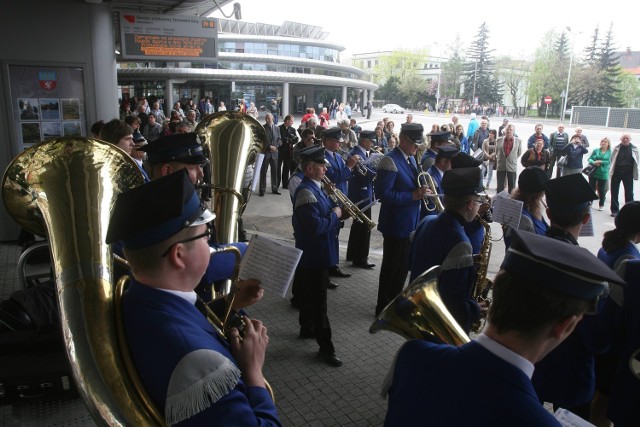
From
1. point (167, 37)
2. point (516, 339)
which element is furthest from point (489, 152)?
point (516, 339)

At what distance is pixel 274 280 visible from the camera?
222 cm

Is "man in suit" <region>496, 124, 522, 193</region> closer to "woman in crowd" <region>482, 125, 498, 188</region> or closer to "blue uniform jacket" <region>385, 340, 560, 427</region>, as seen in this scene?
"woman in crowd" <region>482, 125, 498, 188</region>

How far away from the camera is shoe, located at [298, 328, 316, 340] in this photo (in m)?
4.99

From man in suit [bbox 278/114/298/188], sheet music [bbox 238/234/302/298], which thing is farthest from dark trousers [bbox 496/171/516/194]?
sheet music [bbox 238/234/302/298]

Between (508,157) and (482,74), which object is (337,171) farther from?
(482,74)

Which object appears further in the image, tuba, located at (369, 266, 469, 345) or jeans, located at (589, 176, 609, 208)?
jeans, located at (589, 176, 609, 208)

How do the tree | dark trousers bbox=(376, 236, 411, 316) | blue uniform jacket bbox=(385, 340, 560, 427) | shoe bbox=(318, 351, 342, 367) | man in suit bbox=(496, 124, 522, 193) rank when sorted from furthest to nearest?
1. the tree
2. man in suit bbox=(496, 124, 522, 193)
3. dark trousers bbox=(376, 236, 411, 316)
4. shoe bbox=(318, 351, 342, 367)
5. blue uniform jacket bbox=(385, 340, 560, 427)

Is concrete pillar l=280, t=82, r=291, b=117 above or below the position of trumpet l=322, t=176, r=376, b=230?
above

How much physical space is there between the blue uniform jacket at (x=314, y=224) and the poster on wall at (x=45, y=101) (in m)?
4.98

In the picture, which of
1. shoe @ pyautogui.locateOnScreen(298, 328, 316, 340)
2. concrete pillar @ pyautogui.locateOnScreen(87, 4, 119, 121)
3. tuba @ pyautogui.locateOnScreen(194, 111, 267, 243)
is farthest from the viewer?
concrete pillar @ pyautogui.locateOnScreen(87, 4, 119, 121)

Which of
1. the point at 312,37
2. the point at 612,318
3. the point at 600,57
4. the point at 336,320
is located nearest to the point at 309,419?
the point at 336,320

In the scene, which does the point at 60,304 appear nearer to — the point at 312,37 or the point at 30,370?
the point at 30,370

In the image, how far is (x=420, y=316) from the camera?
6.75ft

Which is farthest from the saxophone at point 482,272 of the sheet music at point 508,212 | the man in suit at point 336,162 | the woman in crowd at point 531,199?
the man in suit at point 336,162
